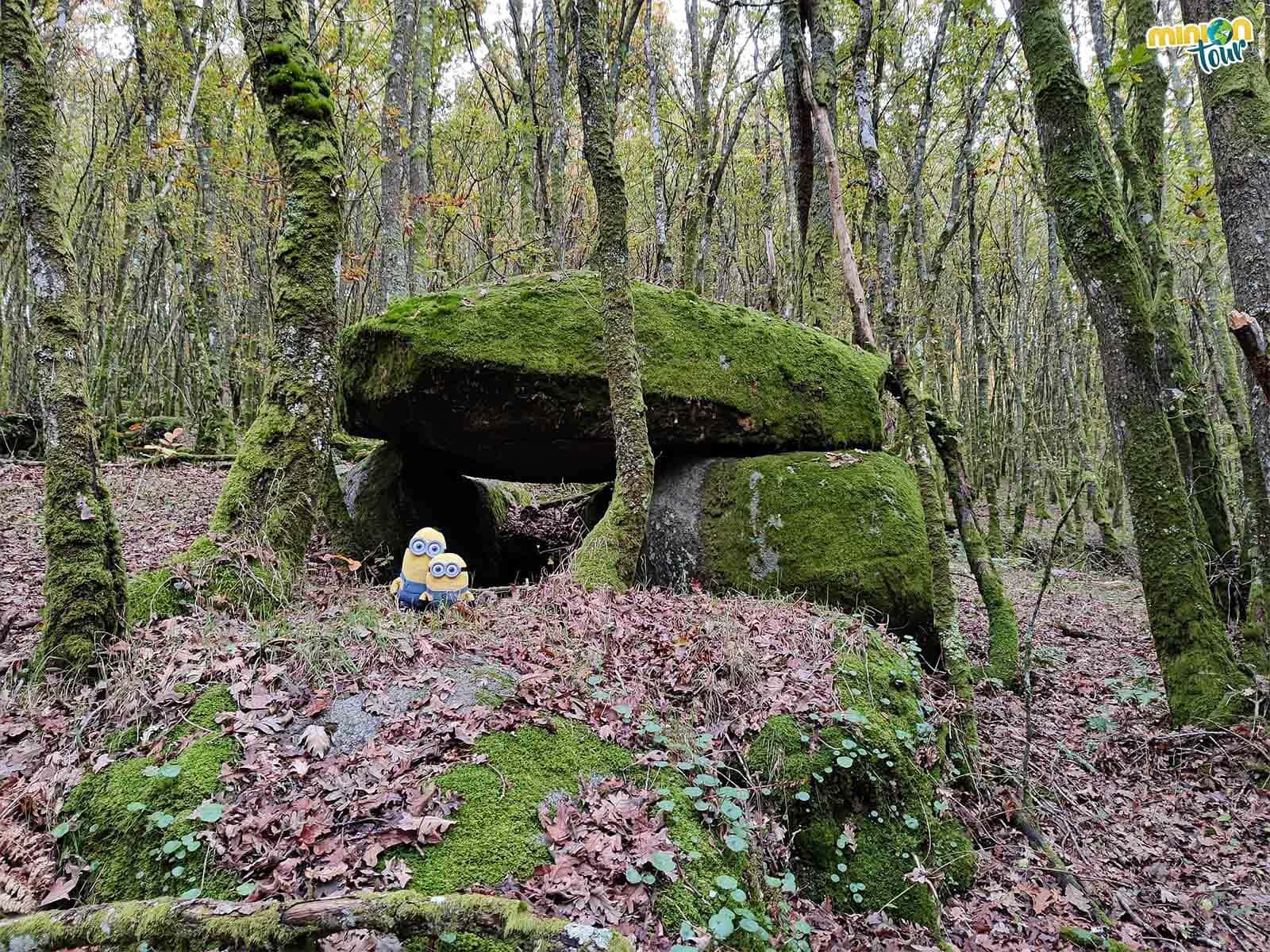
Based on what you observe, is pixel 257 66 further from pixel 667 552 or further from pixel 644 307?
pixel 667 552

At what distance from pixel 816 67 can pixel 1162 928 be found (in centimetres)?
846

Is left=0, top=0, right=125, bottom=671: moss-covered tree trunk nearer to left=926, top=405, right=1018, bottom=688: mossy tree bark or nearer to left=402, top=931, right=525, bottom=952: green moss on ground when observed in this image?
left=402, top=931, right=525, bottom=952: green moss on ground

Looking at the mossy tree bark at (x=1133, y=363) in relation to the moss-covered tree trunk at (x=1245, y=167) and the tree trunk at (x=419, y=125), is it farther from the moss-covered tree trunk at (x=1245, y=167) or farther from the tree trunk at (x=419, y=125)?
the tree trunk at (x=419, y=125)

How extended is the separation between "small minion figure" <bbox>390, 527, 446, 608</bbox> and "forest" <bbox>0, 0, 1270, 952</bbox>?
29 mm

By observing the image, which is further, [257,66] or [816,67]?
[816,67]

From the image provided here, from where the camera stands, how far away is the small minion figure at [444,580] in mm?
4797

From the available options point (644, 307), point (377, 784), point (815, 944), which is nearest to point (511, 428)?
point (644, 307)

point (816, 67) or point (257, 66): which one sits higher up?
point (816, 67)

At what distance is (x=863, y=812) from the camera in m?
3.73

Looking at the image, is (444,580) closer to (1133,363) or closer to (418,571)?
(418,571)

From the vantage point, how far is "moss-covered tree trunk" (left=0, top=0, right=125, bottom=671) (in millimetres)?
3604

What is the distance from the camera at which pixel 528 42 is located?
14594mm

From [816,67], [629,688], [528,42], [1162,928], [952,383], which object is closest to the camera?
[1162,928]

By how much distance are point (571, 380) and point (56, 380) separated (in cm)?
382
